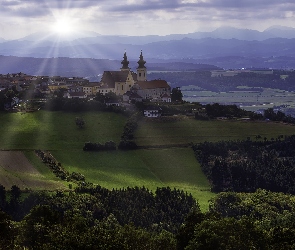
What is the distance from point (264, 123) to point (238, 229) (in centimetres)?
4569

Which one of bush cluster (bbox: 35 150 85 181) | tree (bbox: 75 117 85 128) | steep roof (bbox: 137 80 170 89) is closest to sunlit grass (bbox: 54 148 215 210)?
bush cluster (bbox: 35 150 85 181)

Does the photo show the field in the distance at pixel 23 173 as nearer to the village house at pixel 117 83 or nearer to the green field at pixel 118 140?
the green field at pixel 118 140

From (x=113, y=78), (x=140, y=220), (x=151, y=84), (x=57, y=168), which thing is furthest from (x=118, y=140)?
(x=151, y=84)

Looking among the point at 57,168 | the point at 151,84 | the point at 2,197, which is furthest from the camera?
the point at 151,84

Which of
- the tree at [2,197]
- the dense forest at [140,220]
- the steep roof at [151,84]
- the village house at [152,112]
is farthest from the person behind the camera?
the steep roof at [151,84]

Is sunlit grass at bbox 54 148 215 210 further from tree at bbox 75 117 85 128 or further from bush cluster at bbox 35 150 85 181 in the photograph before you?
tree at bbox 75 117 85 128

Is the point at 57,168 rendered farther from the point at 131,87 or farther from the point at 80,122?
the point at 131,87

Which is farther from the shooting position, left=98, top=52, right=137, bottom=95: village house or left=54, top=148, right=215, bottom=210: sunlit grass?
left=98, top=52, right=137, bottom=95: village house

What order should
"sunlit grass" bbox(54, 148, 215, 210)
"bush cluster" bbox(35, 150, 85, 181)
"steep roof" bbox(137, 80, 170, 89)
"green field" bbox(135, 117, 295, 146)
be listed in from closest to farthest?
1. "bush cluster" bbox(35, 150, 85, 181)
2. "sunlit grass" bbox(54, 148, 215, 210)
3. "green field" bbox(135, 117, 295, 146)
4. "steep roof" bbox(137, 80, 170, 89)

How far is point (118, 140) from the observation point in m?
60.0

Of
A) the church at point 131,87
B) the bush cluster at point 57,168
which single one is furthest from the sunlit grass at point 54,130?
the church at point 131,87

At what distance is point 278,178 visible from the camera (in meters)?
51.8

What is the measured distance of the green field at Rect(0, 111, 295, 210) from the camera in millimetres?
49906

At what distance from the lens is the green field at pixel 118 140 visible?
49906 mm
